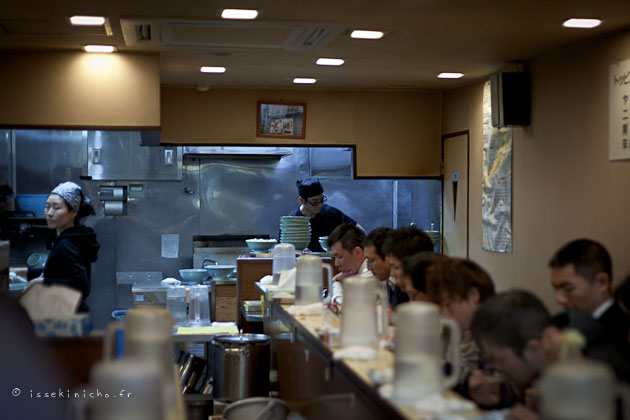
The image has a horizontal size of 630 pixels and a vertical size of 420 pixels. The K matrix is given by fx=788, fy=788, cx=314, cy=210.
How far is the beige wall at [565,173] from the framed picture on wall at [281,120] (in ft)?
7.23

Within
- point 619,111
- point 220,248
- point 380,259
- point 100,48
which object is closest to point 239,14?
point 100,48

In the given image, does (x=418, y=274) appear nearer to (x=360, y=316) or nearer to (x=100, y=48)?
(x=360, y=316)

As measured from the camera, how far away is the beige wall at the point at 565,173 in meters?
5.04

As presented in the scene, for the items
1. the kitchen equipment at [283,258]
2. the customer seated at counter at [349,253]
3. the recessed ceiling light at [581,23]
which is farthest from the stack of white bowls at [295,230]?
the recessed ceiling light at [581,23]

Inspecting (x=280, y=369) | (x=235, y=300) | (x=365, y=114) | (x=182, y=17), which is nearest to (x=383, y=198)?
(x=365, y=114)

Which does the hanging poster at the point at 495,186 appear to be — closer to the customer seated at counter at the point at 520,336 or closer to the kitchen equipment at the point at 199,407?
the kitchen equipment at the point at 199,407

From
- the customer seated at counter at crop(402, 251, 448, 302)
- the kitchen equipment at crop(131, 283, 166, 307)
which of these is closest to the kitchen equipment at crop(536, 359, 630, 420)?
the customer seated at counter at crop(402, 251, 448, 302)

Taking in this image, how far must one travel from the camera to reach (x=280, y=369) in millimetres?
5246

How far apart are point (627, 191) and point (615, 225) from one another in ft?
0.80

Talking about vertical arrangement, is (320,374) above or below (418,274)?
below

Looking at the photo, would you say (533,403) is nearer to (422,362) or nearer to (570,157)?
(422,362)

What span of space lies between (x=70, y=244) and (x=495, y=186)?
3885 mm

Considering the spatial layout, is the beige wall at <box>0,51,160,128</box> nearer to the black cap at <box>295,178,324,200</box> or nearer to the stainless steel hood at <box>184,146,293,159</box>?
the black cap at <box>295,178,324,200</box>

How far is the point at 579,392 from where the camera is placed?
1809 millimetres
